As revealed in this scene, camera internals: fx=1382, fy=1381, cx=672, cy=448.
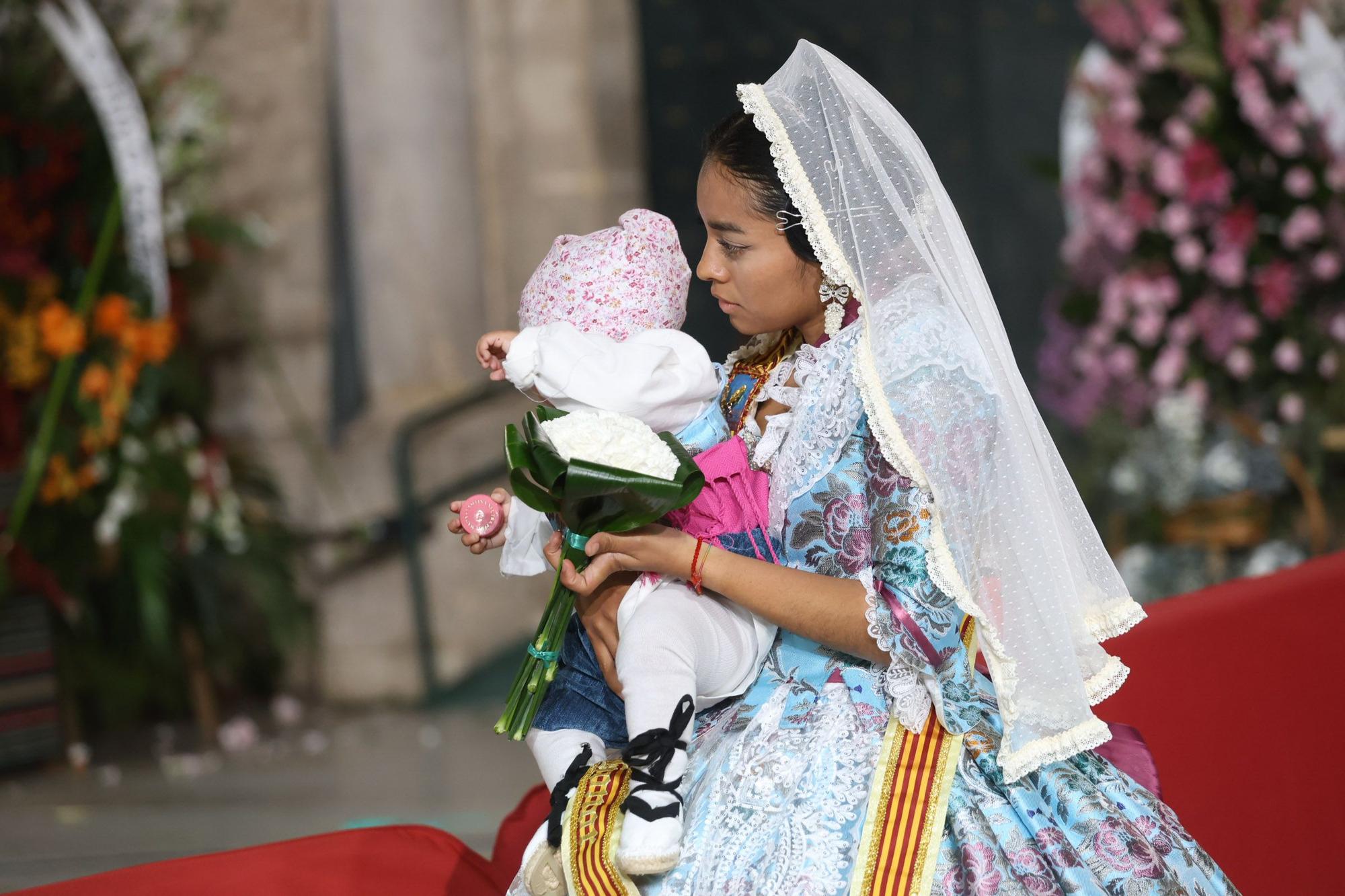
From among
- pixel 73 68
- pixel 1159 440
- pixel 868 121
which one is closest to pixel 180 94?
pixel 73 68

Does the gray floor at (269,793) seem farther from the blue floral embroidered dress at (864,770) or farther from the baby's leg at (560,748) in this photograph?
the blue floral embroidered dress at (864,770)

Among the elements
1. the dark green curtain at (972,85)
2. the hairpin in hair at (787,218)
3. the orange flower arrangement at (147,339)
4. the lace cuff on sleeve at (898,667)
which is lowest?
the lace cuff on sleeve at (898,667)

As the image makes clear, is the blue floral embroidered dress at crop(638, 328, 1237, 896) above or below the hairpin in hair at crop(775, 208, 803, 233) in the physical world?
below

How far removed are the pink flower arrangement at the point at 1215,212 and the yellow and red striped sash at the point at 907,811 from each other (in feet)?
8.67

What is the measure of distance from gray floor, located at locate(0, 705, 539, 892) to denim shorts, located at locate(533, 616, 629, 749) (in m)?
2.09

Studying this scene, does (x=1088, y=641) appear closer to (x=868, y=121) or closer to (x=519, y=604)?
(x=868, y=121)

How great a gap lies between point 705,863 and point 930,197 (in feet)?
2.76

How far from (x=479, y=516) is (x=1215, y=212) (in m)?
2.84

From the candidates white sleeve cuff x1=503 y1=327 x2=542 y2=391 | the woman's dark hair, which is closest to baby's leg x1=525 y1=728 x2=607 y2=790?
white sleeve cuff x1=503 y1=327 x2=542 y2=391

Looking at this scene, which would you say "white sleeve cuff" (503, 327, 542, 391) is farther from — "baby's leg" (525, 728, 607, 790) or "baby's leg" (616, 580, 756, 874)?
"baby's leg" (525, 728, 607, 790)

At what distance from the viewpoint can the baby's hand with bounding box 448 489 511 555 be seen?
73.9 inches

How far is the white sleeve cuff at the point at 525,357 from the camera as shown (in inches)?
66.5

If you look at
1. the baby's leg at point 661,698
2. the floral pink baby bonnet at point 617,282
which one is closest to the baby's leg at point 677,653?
the baby's leg at point 661,698

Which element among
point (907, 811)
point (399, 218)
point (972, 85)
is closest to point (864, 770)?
point (907, 811)
